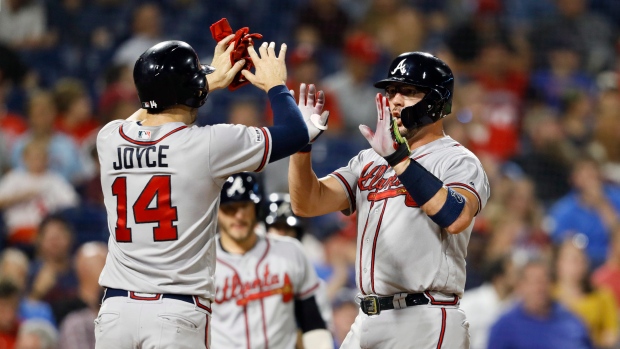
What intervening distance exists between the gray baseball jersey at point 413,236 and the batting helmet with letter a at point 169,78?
832 mm

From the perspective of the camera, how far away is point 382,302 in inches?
140

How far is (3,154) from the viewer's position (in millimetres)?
7707

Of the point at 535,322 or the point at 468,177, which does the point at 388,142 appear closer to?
the point at 468,177

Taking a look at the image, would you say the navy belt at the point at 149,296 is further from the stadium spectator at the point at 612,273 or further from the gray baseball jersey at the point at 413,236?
the stadium spectator at the point at 612,273

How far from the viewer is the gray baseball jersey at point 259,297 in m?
4.42

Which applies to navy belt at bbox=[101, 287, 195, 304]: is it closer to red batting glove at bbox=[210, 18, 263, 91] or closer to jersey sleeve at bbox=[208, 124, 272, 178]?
jersey sleeve at bbox=[208, 124, 272, 178]

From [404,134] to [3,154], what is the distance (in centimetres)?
494

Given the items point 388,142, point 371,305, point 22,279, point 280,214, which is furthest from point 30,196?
point 388,142

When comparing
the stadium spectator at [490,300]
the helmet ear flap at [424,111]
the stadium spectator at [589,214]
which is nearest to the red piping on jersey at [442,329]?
the helmet ear flap at [424,111]

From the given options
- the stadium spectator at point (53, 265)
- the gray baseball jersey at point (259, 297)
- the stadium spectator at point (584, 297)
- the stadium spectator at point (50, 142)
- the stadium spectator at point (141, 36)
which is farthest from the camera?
the stadium spectator at point (141, 36)

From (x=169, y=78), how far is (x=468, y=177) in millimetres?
1157

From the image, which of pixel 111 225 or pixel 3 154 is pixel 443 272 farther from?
pixel 3 154

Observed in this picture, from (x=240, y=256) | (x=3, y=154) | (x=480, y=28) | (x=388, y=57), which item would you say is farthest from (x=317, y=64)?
(x=240, y=256)

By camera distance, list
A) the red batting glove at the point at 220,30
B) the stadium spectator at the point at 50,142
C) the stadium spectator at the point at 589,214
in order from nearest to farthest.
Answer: the red batting glove at the point at 220,30 → the stadium spectator at the point at 50,142 → the stadium spectator at the point at 589,214
